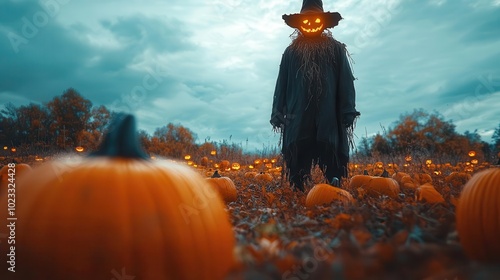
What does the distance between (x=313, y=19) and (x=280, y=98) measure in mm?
1431

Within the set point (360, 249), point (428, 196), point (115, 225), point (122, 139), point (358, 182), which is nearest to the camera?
point (115, 225)

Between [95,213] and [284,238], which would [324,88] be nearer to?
[284,238]

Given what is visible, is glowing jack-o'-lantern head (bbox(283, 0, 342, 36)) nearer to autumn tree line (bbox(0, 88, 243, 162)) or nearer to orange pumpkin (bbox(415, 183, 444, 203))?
orange pumpkin (bbox(415, 183, 444, 203))

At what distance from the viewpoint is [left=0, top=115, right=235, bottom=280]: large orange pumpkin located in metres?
1.42

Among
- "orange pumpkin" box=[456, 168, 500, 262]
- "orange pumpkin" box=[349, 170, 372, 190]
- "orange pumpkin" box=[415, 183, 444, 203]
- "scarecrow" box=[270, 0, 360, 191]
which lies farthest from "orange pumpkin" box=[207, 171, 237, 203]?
"orange pumpkin" box=[456, 168, 500, 262]

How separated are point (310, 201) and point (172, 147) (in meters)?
22.1

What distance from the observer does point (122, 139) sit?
1.82 m

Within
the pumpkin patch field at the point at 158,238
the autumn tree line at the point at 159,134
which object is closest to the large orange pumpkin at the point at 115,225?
the pumpkin patch field at the point at 158,238

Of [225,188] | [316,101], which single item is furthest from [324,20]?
[225,188]

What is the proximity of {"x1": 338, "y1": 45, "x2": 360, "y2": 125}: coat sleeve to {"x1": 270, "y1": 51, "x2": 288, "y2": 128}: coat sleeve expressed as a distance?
956 mm

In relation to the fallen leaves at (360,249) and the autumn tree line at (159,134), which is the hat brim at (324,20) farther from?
the autumn tree line at (159,134)

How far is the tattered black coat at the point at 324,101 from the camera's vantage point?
5578 mm

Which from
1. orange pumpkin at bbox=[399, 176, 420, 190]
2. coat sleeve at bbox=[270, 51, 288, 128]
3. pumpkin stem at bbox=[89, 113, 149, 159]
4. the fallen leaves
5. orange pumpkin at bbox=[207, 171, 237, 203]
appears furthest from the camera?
coat sleeve at bbox=[270, 51, 288, 128]

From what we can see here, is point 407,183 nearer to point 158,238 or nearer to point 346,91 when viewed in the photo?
point 346,91
